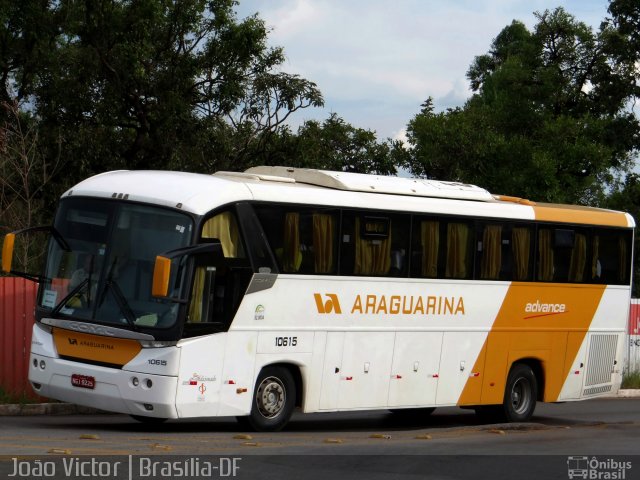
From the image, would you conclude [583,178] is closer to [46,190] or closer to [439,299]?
[46,190]

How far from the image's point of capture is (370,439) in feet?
49.3

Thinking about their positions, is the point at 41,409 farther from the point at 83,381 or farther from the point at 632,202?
the point at 632,202

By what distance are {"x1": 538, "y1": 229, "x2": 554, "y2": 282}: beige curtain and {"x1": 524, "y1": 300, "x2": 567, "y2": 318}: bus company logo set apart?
41 cm

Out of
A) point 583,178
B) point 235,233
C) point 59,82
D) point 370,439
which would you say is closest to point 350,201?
point 235,233

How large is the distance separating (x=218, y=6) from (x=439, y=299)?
12.7 meters

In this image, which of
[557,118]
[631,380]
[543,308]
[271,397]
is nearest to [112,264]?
[271,397]

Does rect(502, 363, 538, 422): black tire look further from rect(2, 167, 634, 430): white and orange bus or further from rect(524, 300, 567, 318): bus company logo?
rect(524, 300, 567, 318): bus company logo

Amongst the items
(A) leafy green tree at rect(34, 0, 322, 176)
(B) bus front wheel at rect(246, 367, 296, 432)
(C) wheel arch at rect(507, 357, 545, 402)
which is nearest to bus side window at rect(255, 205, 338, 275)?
(B) bus front wheel at rect(246, 367, 296, 432)

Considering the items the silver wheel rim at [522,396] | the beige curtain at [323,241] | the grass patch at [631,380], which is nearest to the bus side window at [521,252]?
the silver wheel rim at [522,396]

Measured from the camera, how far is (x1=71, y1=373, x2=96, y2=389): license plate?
14.1 metres

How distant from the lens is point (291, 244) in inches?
609

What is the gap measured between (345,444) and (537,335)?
Result: 252 inches

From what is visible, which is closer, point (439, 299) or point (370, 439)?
point (370, 439)

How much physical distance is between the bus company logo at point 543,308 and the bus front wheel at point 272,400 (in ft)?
16.9
